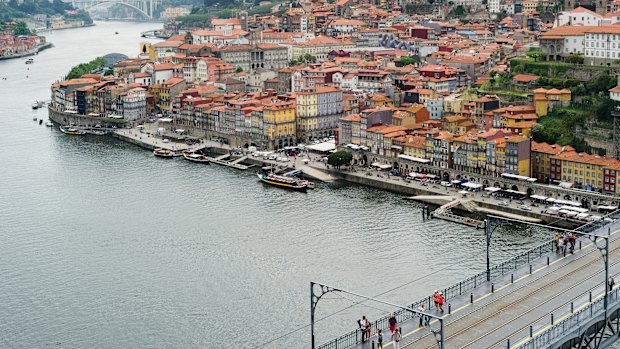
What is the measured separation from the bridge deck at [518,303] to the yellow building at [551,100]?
62.5 ft

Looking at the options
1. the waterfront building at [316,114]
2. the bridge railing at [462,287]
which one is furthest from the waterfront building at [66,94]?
the bridge railing at [462,287]

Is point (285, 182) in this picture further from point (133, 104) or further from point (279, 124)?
point (133, 104)

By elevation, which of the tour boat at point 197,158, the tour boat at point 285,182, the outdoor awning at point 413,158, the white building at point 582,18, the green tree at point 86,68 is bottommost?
the tour boat at point 285,182

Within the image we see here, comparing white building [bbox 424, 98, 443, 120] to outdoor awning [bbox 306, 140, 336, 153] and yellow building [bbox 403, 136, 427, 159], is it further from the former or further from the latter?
outdoor awning [bbox 306, 140, 336, 153]

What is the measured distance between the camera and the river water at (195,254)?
2088 centimetres

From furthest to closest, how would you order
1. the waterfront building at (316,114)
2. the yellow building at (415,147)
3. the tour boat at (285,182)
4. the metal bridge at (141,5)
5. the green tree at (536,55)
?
the metal bridge at (141,5) → the waterfront building at (316,114) → the green tree at (536,55) → the yellow building at (415,147) → the tour boat at (285,182)

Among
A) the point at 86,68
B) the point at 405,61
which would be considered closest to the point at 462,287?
the point at 405,61

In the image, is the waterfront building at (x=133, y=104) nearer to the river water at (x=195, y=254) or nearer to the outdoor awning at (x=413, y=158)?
the river water at (x=195, y=254)

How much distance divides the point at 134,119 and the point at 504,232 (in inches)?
1053

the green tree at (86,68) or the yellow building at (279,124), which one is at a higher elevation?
the green tree at (86,68)

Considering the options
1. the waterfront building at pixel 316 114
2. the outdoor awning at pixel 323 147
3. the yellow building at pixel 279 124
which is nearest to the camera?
the outdoor awning at pixel 323 147

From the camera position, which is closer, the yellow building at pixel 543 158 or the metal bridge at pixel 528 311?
the metal bridge at pixel 528 311

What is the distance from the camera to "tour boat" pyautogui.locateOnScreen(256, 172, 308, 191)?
3447cm

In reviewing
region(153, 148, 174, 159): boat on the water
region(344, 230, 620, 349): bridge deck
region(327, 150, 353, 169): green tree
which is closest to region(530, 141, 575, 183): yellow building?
region(327, 150, 353, 169): green tree
